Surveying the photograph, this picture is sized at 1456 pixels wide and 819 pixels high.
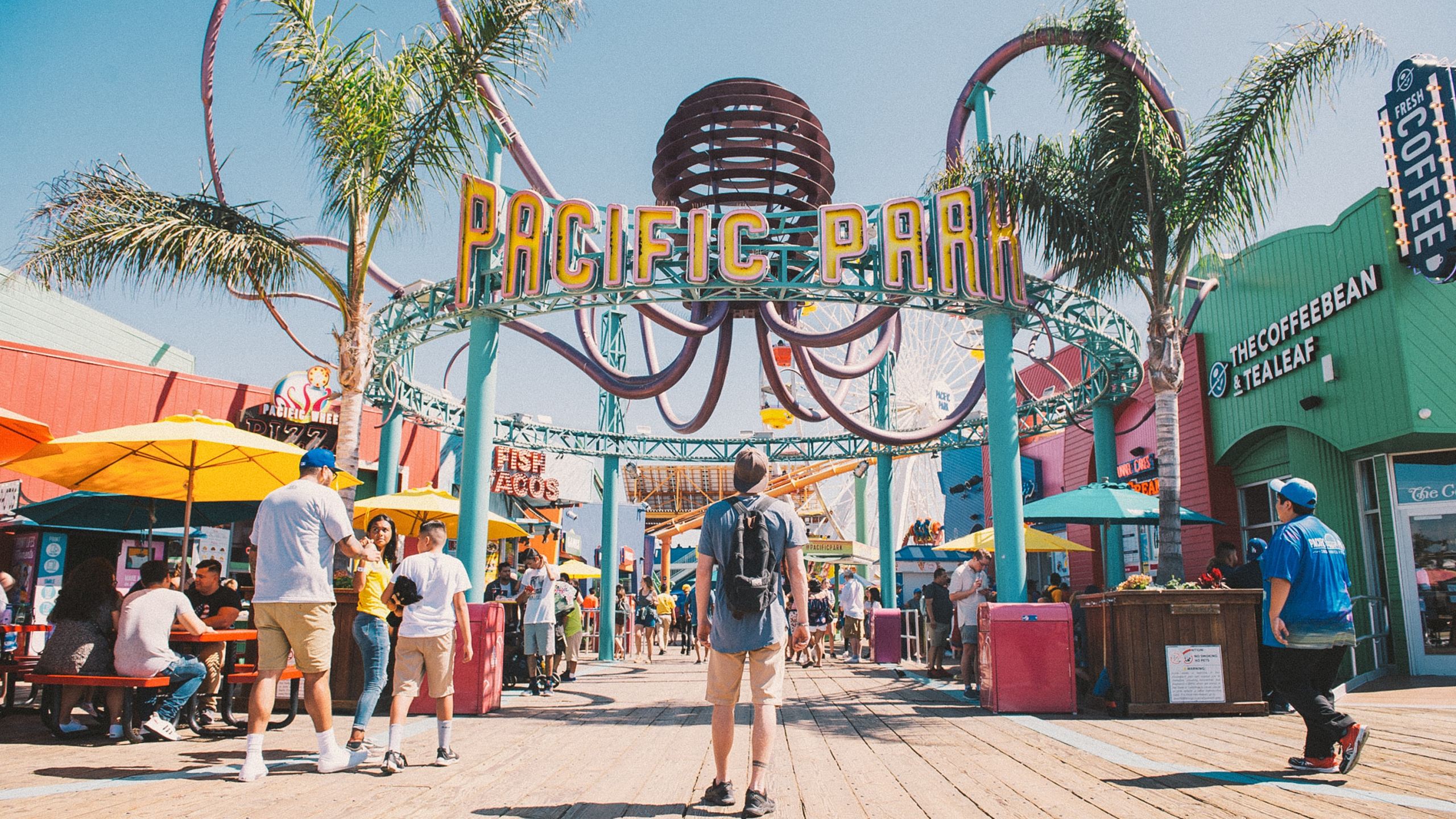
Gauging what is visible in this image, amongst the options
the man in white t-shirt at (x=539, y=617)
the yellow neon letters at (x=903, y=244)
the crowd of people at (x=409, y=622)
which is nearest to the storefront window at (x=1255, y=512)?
the crowd of people at (x=409, y=622)

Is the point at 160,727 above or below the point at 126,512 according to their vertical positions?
below

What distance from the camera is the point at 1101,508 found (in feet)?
42.1

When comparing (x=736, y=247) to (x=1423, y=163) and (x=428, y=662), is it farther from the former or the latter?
(x=1423, y=163)

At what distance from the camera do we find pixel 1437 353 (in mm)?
12000

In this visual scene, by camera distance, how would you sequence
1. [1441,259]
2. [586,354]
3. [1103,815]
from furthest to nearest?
[586,354] < [1441,259] < [1103,815]

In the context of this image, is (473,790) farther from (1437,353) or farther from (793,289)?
(1437,353)

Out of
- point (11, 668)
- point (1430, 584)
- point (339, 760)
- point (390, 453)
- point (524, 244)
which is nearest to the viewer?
point (339, 760)

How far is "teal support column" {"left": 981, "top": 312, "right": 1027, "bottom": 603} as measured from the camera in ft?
36.5

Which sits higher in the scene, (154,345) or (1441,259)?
(154,345)


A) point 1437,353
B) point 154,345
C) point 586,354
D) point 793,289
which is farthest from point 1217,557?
point 154,345

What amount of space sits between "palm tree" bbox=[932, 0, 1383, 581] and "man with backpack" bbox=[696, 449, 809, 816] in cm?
753

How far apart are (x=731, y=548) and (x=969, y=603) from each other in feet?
26.6

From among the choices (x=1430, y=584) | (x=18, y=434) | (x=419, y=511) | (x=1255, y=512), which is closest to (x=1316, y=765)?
(x=1430, y=584)

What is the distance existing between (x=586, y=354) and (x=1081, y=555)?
14.2m
